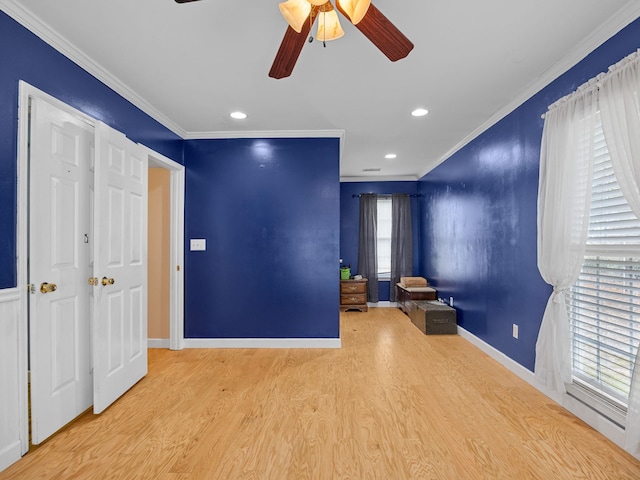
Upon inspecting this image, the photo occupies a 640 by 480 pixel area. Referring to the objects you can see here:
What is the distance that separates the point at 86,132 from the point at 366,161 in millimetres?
3867

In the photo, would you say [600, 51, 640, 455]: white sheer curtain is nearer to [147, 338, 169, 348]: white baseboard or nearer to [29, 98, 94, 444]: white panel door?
[29, 98, 94, 444]: white panel door

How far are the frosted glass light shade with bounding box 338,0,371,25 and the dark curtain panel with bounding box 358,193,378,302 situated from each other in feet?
16.6

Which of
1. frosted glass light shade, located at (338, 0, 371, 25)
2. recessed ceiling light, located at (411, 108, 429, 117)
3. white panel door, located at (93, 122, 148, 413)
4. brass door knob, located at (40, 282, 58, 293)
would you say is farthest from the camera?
recessed ceiling light, located at (411, 108, 429, 117)

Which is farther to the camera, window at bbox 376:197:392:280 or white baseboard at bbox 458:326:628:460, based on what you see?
window at bbox 376:197:392:280

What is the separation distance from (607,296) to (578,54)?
1.62 metres

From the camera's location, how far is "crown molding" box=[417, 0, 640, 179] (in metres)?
1.84

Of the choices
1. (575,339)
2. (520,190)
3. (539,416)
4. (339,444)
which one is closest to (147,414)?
(339,444)

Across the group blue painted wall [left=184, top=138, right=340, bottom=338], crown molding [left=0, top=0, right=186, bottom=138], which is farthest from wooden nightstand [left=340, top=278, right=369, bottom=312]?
crown molding [left=0, top=0, right=186, bottom=138]

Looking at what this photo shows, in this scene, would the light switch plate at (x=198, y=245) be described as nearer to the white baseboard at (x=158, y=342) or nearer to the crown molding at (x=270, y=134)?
the white baseboard at (x=158, y=342)

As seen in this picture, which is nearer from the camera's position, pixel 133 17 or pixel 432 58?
pixel 133 17

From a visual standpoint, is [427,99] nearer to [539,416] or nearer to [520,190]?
[520,190]

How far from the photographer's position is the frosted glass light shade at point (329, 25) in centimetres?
153

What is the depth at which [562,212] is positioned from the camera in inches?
90.4

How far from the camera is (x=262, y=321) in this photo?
383 centimetres
